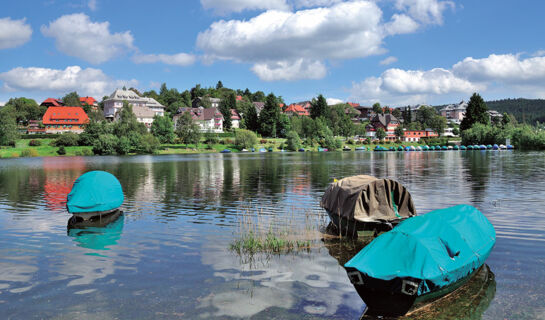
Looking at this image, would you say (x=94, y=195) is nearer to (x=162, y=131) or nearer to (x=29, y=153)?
(x=29, y=153)

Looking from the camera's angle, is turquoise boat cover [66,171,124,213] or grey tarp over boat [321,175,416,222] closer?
grey tarp over boat [321,175,416,222]

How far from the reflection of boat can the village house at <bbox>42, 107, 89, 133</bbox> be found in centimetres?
17220

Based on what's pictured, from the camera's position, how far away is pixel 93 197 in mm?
25453

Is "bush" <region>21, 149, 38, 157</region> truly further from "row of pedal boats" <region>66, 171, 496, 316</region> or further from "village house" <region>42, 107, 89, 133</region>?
"row of pedal boats" <region>66, 171, 496, 316</region>

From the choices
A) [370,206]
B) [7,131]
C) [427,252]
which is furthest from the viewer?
[7,131]

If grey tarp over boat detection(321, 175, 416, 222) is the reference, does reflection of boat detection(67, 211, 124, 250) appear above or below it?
below

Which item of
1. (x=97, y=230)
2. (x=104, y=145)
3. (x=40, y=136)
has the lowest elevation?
(x=97, y=230)

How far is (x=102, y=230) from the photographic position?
23.8m

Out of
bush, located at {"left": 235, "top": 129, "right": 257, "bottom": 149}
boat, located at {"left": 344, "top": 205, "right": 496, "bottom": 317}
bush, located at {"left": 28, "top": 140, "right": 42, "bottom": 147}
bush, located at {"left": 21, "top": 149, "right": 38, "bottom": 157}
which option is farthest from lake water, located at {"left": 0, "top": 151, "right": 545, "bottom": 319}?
bush, located at {"left": 235, "top": 129, "right": 257, "bottom": 149}

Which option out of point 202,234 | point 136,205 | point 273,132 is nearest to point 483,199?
point 202,234

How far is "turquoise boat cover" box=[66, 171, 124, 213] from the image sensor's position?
984 inches

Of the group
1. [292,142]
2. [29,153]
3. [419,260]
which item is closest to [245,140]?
[292,142]

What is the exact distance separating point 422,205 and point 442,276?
21.6 meters

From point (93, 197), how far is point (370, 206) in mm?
17654
